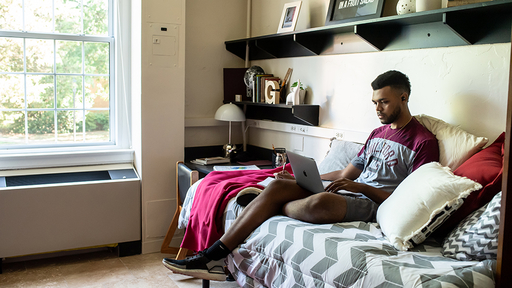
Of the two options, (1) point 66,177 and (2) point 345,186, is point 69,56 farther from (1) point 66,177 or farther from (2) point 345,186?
(2) point 345,186

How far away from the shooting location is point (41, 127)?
11.4 ft

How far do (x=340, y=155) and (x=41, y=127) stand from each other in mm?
2376

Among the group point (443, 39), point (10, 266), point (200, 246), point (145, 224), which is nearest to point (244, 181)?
point (200, 246)

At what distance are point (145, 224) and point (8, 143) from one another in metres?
1.23

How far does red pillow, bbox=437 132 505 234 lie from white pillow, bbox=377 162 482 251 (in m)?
0.06

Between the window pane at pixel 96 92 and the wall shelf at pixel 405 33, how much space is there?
4.09ft

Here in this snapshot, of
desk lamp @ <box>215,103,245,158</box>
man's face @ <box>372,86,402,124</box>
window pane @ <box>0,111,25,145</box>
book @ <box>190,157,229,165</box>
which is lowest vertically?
book @ <box>190,157,229,165</box>

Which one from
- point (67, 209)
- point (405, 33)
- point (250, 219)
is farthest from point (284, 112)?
point (67, 209)

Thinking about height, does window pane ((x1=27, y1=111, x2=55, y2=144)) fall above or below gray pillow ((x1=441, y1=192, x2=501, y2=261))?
above

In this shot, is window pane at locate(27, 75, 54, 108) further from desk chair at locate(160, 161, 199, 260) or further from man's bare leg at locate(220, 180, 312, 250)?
man's bare leg at locate(220, 180, 312, 250)

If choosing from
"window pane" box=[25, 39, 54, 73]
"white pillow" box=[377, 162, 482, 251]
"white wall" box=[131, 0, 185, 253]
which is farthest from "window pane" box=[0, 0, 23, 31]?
"white pillow" box=[377, 162, 482, 251]

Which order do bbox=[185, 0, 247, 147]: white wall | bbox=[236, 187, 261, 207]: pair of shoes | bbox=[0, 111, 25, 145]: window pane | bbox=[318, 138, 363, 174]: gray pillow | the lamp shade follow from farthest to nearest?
bbox=[185, 0, 247, 147]: white wall, the lamp shade, bbox=[0, 111, 25, 145]: window pane, bbox=[318, 138, 363, 174]: gray pillow, bbox=[236, 187, 261, 207]: pair of shoes

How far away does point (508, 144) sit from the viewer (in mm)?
1498

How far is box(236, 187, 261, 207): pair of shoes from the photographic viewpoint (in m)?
2.46
